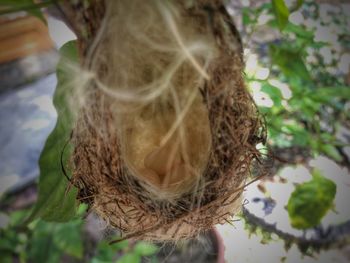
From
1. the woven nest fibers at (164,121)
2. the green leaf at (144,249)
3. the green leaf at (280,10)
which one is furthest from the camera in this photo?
the green leaf at (144,249)

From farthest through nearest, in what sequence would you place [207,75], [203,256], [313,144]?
1. [313,144]
2. [203,256]
3. [207,75]

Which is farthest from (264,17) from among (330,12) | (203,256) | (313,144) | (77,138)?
(77,138)

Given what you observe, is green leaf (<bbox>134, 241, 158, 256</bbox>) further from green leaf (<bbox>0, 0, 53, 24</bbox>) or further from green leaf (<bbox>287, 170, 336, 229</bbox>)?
green leaf (<bbox>0, 0, 53, 24</bbox>)

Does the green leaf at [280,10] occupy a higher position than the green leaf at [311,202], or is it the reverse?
the green leaf at [280,10]

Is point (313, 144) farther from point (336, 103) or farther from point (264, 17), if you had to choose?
point (264, 17)

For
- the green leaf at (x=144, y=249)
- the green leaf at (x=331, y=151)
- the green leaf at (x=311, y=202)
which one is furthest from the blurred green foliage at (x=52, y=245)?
the green leaf at (x=331, y=151)

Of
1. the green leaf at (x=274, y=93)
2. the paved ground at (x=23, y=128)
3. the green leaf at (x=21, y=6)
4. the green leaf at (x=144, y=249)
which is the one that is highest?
the green leaf at (x=21, y=6)

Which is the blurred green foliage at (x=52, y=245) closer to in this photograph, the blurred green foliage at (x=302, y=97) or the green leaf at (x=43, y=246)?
the green leaf at (x=43, y=246)
